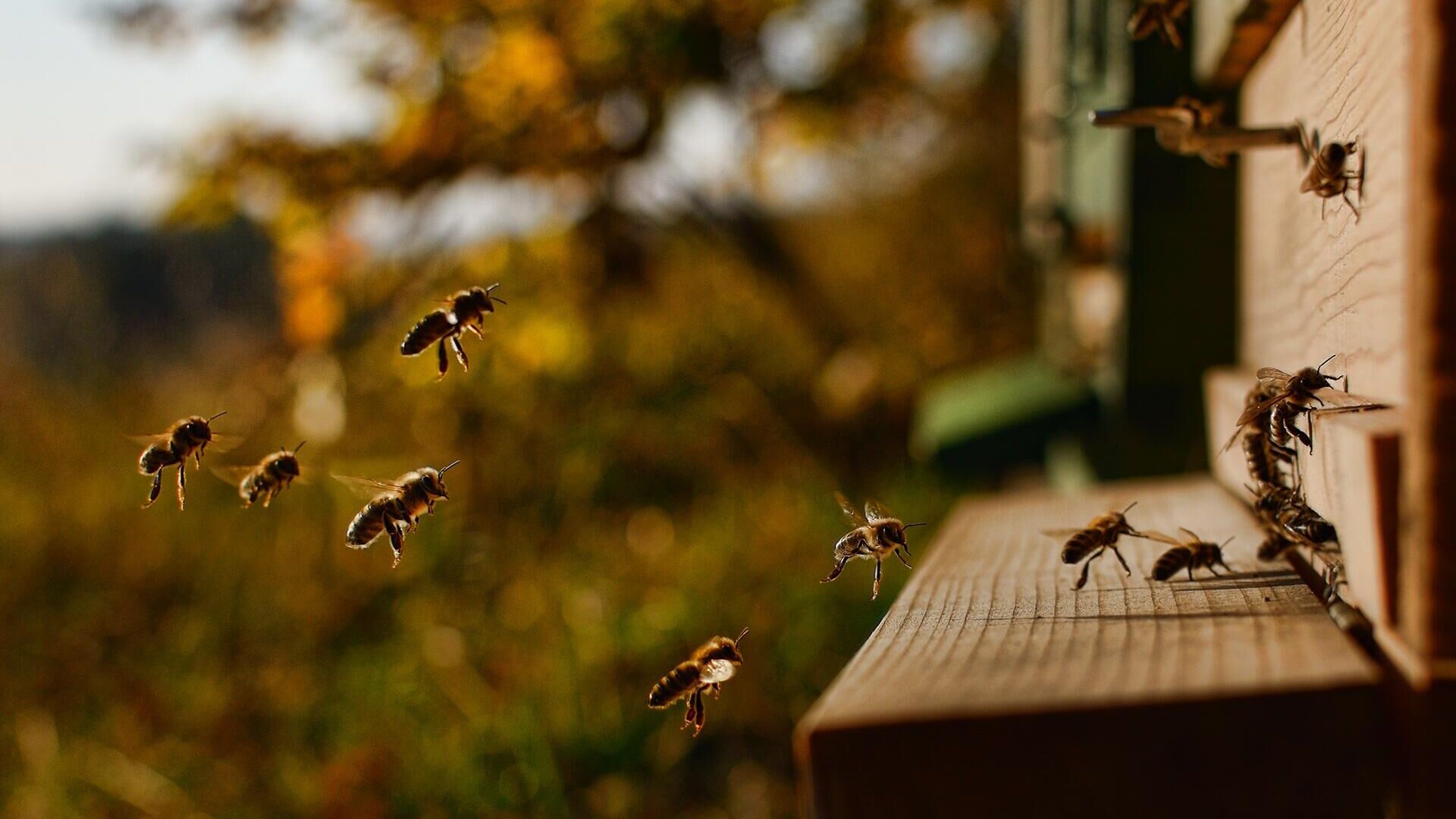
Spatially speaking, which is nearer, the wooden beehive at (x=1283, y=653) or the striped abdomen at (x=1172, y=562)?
the wooden beehive at (x=1283, y=653)

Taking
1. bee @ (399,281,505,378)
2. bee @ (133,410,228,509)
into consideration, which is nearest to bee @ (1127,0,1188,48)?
bee @ (399,281,505,378)

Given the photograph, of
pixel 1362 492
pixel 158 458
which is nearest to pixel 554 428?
pixel 158 458

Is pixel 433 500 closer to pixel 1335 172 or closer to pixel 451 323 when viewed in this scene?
pixel 451 323

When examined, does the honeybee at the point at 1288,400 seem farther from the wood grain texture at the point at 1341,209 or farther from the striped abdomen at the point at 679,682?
the striped abdomen at the point at 679,682

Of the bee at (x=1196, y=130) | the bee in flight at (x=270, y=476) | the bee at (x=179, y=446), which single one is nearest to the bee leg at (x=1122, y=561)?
the bee at (x=1196, y=130)

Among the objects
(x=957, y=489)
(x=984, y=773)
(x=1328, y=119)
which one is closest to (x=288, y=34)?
(x=957, y=489)

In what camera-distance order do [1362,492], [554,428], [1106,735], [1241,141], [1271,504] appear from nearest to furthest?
1. [1106,735]
2. [1362,492]
3. [1271,504]
4. [1241,141]
5. [554,428]

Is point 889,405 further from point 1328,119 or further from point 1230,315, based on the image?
point 1328,119
